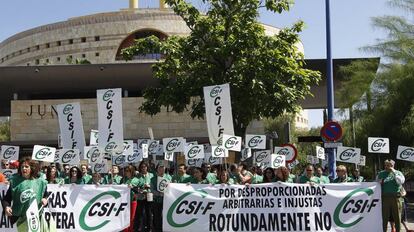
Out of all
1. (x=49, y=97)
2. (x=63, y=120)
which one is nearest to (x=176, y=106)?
(x=63, y=120)

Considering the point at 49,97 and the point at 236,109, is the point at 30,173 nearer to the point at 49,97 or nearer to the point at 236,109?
the point at 236,109

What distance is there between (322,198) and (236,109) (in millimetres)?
7280

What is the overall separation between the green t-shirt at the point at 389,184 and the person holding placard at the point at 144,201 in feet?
16.7

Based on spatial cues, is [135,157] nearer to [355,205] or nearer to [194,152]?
[194,152]

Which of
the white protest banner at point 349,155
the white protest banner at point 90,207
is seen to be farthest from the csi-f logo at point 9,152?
the white protest banner at point 349,155

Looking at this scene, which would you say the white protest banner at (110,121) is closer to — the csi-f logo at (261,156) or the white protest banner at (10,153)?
the white protest banner at (10,153)

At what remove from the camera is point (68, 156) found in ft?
46.1

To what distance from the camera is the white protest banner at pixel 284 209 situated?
10.6m

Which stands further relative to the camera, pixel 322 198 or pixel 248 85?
→ pixel 248 85

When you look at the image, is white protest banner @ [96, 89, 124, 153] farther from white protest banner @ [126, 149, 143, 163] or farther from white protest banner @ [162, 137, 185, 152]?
white protest banner @ [126, 149, 143, 163]

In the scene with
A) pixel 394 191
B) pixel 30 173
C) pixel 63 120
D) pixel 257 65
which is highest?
pixel 257 65

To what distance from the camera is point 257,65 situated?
1703 centimetres

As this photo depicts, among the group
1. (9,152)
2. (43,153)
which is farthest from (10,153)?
(43,153)

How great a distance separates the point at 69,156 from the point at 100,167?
2.75 ft
